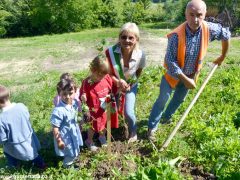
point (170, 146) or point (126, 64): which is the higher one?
point (126, 64)

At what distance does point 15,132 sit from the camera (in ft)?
12.1

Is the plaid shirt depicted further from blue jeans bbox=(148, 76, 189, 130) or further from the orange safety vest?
blue jeans bbox=(148, 76, 189, 130)

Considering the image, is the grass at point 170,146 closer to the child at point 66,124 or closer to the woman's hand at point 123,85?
the child at point 66,124

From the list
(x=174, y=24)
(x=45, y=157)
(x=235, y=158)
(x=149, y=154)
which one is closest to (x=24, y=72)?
(x=45, y=157)

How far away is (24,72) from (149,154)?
687 cm

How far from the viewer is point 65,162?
3834 millimetres

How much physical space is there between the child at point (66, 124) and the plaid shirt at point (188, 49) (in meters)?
1.15

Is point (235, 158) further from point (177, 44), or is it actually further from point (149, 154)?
point (177, 44)

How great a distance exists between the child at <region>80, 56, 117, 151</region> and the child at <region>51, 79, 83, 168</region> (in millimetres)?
200

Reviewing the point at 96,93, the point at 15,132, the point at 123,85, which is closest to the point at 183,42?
the point at 123,85

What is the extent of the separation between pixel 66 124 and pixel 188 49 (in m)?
1.63

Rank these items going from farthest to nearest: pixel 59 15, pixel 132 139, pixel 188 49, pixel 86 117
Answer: pixel 59 15
pixel 132 139
pixel 86 117
pixel 188 49

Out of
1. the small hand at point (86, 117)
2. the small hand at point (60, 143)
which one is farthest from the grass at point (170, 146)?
the small hand at point (86, 117)

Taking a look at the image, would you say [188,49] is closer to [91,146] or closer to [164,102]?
[164,102]
